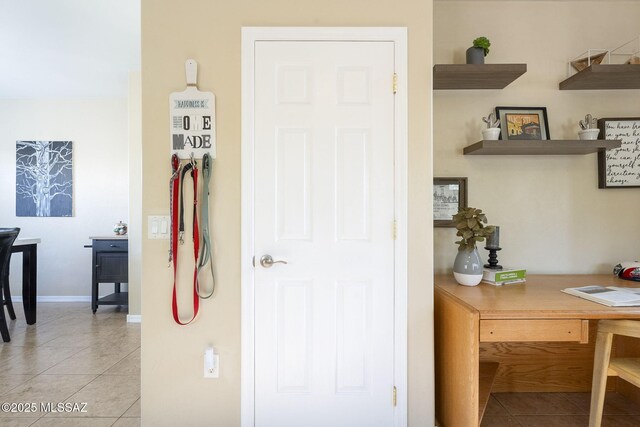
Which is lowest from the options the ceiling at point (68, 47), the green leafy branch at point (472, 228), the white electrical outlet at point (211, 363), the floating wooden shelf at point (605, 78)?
the white electrical outlet at point (211, 363)

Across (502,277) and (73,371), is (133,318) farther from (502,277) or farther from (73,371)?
(502,277)

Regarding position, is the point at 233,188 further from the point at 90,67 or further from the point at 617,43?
the point at 90,67

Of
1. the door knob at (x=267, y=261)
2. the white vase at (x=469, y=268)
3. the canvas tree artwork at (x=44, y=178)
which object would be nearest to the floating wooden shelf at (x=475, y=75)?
the white vase at (x=469, y=268)

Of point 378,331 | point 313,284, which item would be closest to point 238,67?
point 313,284

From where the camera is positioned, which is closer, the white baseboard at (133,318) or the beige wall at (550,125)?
the beige wall at (550,125)

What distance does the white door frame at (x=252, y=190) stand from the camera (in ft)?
5.82

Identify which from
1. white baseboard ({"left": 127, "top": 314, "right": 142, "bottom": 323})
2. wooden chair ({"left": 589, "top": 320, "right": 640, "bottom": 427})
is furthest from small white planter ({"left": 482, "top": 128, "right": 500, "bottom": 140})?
white baseboard ({"left": 127, "top": 314, "right": 142, "bottom": 323})

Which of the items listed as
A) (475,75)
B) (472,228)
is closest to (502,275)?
(472,228)

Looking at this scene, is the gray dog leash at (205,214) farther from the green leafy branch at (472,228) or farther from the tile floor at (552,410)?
the tile floor at (552,410)

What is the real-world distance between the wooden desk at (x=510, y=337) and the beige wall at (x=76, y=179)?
14.7ft

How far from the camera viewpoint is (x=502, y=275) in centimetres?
200

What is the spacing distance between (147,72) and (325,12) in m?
0.96

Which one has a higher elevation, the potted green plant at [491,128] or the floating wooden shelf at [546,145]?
the potted green plant at [491,128]

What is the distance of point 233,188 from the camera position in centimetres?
179
